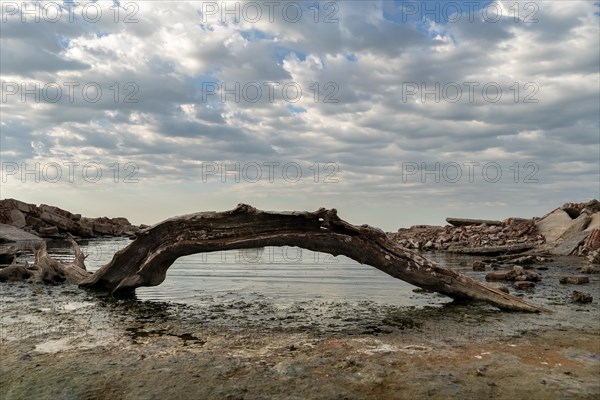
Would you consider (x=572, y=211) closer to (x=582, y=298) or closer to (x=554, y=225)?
(x=554, y=225)

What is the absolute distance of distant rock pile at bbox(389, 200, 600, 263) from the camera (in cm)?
2009

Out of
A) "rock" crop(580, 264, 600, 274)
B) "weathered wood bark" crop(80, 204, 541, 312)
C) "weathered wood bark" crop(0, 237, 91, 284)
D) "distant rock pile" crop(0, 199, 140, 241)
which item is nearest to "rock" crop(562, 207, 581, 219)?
"rock" crop(580, 264, 600, 274)

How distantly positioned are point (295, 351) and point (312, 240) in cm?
316

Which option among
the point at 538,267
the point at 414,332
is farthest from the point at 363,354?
the point at 538,267

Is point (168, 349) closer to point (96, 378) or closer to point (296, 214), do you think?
point (96, 378)

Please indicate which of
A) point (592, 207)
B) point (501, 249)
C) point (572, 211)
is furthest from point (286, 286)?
point (572, 211)

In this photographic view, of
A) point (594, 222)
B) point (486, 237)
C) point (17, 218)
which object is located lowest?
point (486, 237)

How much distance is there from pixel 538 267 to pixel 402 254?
9062 mm

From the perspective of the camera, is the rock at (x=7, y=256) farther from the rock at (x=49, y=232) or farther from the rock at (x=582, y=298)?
the rock at (x=49, y=232)

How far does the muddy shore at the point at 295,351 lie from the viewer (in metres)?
4.76

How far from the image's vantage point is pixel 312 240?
8.97 metres

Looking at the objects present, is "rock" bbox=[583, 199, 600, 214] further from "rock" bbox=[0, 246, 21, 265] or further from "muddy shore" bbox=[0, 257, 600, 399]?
"rock" bbox=[0, 246, 21, 265]

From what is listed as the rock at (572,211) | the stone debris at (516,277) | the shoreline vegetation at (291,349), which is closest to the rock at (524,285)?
the stone debris at (516,277)

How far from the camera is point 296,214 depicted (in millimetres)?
8992
